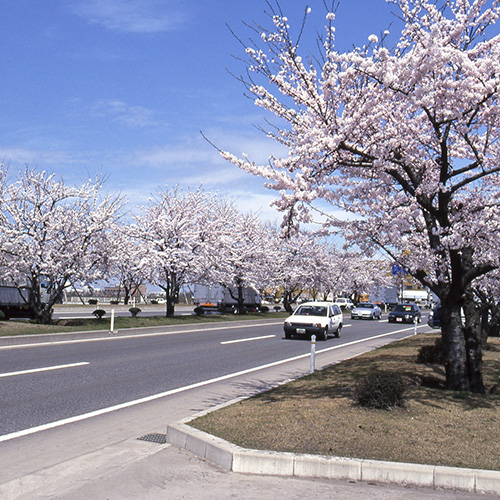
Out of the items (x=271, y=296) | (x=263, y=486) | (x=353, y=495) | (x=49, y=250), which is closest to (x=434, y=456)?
(x=353, y=495)

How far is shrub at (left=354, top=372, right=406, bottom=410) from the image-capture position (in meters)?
7.58

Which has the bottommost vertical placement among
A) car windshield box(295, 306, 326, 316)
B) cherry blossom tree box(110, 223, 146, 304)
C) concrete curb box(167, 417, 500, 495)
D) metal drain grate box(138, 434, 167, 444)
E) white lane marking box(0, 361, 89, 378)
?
metal drain grate box(138, 434, 167, 444)

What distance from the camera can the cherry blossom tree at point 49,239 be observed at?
23.2 m

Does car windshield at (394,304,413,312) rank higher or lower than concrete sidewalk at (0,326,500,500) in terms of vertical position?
higher

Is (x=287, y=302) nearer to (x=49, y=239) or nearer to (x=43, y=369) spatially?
(x=49, y=239)

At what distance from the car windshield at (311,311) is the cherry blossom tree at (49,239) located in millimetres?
9755

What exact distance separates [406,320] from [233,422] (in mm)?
37443

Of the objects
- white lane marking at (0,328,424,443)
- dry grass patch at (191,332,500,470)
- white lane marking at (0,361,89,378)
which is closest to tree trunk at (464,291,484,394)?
dry grass patch at (191,332,500,470)

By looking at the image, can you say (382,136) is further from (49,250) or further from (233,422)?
(49,250)

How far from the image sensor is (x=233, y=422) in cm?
698

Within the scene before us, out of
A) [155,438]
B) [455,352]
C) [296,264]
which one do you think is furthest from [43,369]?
[296,264]

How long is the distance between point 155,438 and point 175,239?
2633 centimetres

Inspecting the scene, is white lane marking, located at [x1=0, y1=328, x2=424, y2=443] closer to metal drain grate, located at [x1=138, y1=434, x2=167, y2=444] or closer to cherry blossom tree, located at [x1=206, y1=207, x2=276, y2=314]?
metal drain grate, located at [x1=138, y1=434, x2=167, y2=444]

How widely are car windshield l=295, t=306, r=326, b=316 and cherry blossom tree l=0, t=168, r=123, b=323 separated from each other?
9755 mm
